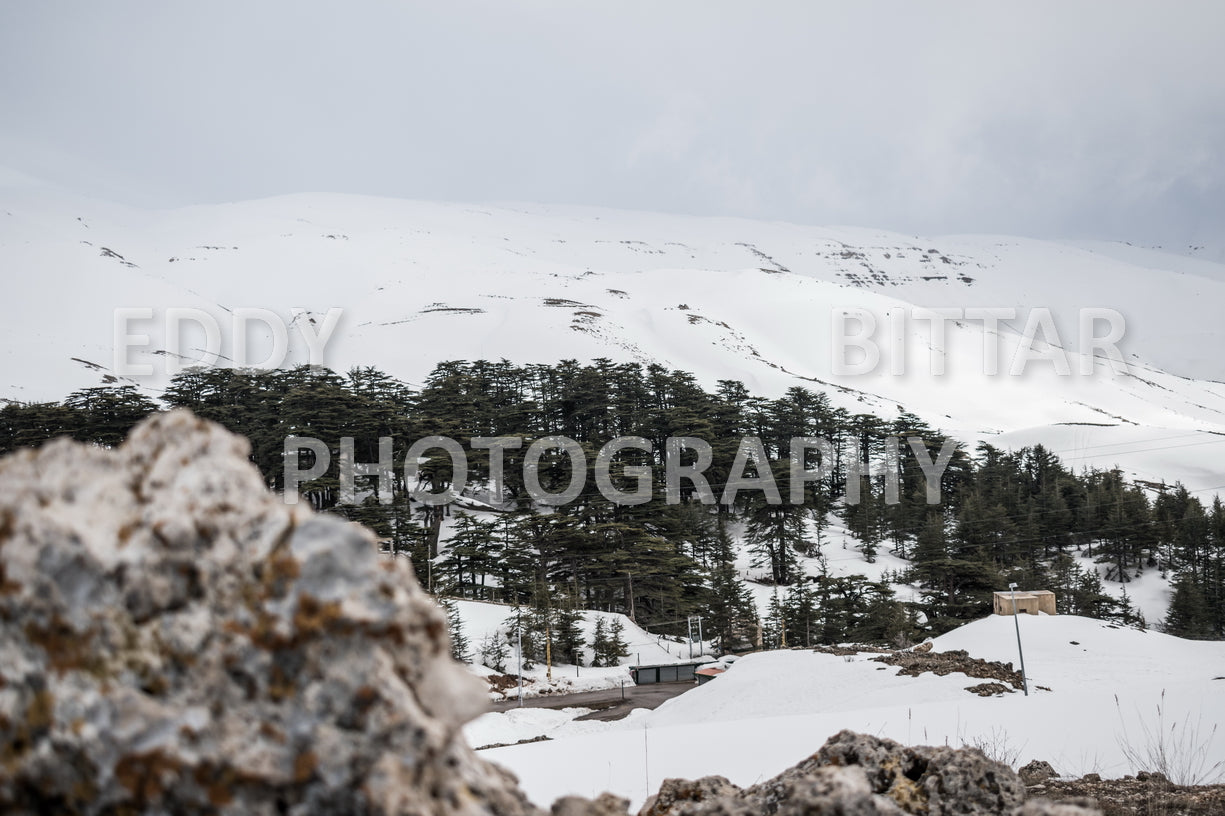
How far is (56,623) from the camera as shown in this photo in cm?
113

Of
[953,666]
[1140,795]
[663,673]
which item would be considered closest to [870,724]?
[1140,795]

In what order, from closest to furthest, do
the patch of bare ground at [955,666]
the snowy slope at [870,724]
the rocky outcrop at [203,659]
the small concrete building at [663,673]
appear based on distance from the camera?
1. the rocky outcrop at [203,659]
2. the snowy slope at [870,724]
3. the patch of bare ground at [955,666]
4. the small concrete building at [663,673]

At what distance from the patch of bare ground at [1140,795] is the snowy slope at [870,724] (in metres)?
0.73

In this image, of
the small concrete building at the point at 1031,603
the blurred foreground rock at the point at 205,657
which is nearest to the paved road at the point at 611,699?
the small concrete building at the point at 1031,603

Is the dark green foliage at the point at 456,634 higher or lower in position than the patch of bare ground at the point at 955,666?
lower

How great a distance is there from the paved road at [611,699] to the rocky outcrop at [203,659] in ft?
59.0

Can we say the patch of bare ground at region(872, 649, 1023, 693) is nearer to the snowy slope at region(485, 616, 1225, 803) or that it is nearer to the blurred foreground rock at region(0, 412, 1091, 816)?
the snowy slope at region(485, 616, 1225, 803)

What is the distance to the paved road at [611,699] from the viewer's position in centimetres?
1970

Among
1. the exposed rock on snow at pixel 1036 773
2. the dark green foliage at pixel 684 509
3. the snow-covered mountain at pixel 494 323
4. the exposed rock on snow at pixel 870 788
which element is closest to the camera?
the exposed rock on snow at pixel 870 788

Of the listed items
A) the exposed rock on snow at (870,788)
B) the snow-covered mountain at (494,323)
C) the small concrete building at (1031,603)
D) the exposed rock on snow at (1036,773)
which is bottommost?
the small concrete building at (1031,603)

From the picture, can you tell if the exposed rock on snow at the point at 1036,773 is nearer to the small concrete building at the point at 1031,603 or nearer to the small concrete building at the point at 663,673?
the small concrete building at the point at 1031,603

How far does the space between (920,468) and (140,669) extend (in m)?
56.5

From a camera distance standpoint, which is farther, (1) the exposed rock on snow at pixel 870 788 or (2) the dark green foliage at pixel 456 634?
(2) the dark green foliage at pixel 456 634

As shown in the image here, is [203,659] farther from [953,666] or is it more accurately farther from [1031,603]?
[1031,603]
